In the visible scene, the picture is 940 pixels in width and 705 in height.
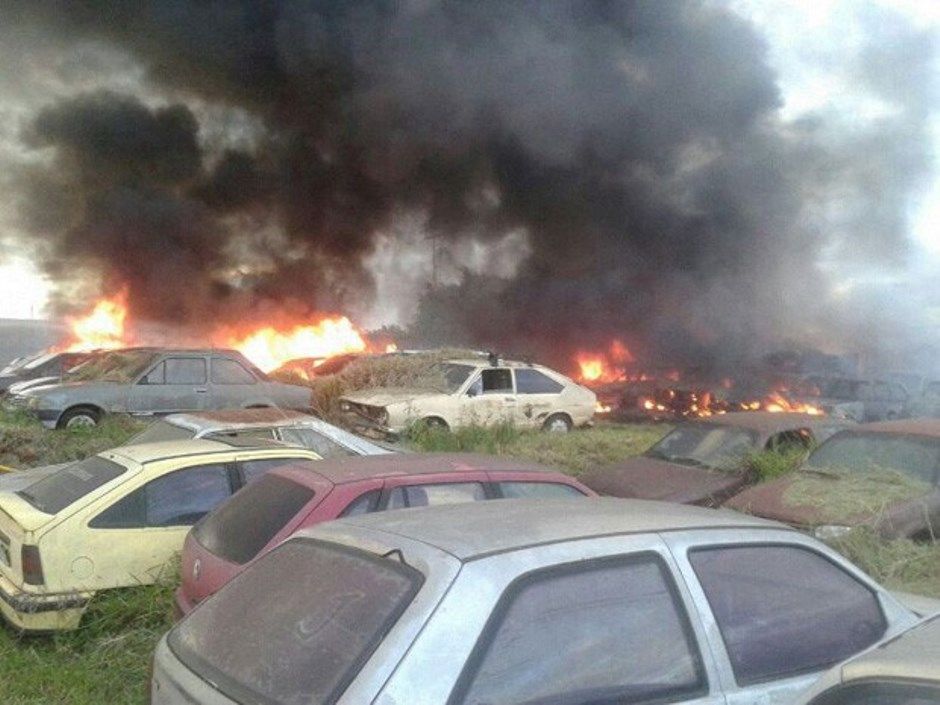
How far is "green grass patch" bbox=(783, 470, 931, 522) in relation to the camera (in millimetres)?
6754

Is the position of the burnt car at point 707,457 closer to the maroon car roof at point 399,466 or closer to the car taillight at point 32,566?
the maroon car roof at point 399,466

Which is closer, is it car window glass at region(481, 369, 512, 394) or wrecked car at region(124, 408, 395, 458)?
wrecked car at region(124, 408, 395, 458)

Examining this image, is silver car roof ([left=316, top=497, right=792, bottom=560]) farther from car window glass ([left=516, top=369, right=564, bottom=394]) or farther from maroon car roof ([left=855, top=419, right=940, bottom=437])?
car window glass ([left=516, top=369, right=564, bottom=394])

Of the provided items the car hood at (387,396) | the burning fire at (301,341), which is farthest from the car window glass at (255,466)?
the burning fire at (301,341)

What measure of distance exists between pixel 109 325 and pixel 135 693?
21.1 meters

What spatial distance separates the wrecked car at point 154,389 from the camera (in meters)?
12.1

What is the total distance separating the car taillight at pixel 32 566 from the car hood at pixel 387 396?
7.75 meters

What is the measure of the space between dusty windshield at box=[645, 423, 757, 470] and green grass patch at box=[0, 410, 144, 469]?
5683 mm

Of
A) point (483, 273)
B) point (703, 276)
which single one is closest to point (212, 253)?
point (483, 273)

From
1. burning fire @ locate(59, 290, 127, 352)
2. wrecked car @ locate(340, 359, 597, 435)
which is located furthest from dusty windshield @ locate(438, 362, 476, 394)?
burning fire @ locate(59, 290, 127, 352)

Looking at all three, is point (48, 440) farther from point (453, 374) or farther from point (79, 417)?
point (453, 374)

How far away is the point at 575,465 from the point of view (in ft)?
36.0

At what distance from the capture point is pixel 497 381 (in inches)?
559

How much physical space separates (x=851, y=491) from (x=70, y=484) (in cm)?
529
